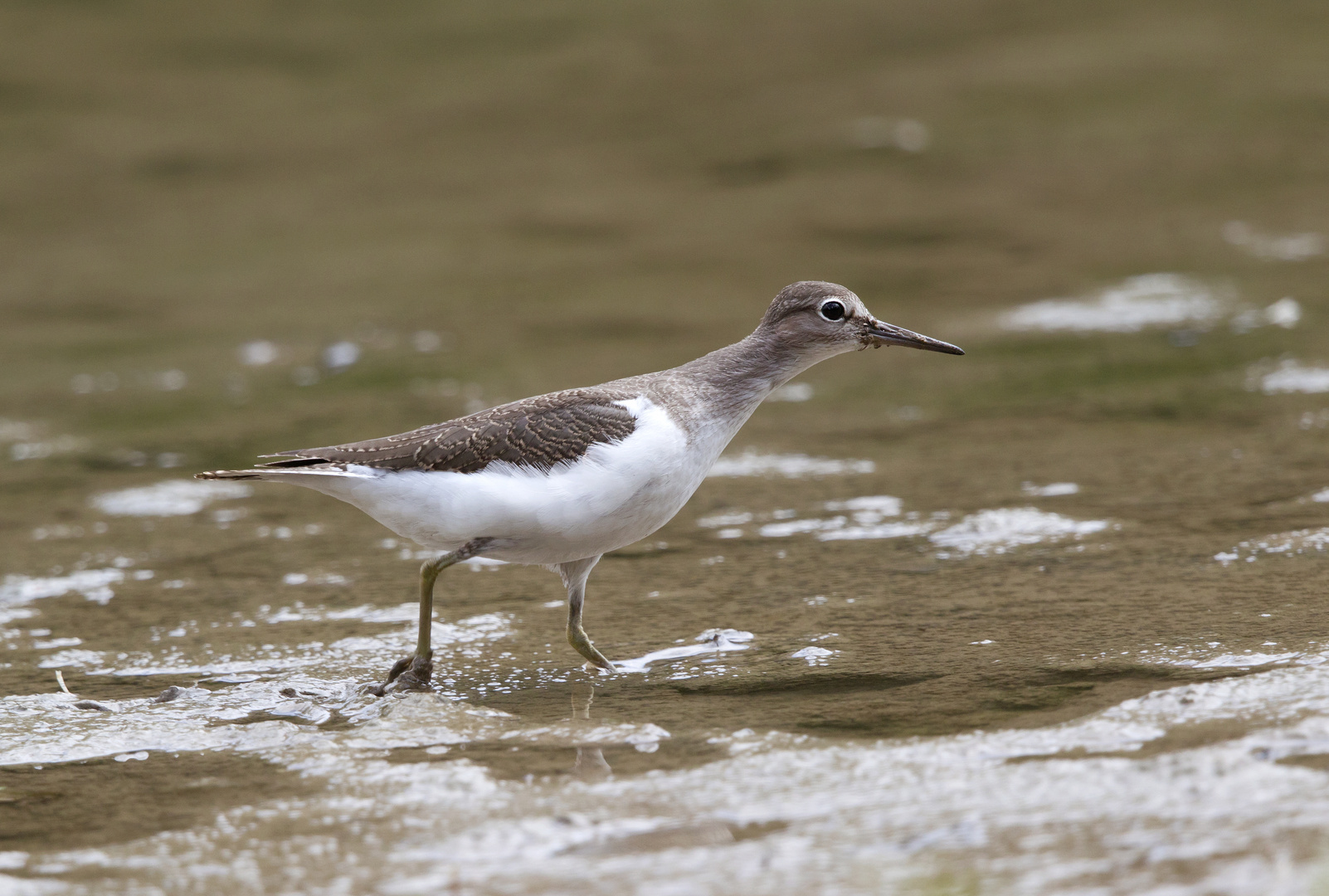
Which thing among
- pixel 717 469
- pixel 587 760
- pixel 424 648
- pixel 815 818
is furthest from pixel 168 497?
pixel 815 818

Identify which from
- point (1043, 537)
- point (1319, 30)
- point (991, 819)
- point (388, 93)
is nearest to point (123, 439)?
point (1043, 537)

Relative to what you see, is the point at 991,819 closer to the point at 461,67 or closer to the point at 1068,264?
the point at 1068,264

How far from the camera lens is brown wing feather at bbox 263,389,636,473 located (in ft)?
18.8

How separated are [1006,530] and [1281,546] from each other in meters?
1.36

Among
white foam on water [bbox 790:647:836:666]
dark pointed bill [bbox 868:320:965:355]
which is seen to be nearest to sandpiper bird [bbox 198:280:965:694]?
dark pointed bill [bbox 868:320:965:355]

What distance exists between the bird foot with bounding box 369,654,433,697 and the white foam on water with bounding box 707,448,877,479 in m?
3.11

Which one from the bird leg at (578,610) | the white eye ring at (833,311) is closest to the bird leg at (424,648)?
the bird leg at (578,610)

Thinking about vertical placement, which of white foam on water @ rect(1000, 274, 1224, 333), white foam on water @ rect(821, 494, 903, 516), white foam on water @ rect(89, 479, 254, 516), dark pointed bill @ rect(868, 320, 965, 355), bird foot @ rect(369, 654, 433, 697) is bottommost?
bird foot @ rect(369, 654, 433, 697)

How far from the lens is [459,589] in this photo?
7371 millimetres

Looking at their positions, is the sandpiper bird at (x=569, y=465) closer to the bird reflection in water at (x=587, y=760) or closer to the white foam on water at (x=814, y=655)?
the bird reflection in water at (x=587, y=760)

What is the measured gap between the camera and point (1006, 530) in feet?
24.0

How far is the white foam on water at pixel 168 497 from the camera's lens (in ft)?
28.4

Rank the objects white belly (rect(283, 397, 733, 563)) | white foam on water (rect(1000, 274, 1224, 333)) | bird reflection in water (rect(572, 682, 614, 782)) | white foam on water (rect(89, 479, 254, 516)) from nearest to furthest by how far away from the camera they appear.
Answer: bird reflection in water (rect(572, 682, 614, 782)) → white belly (rect(283, 397, 733, 563)) → white foam on water (rect(89, 479, 254, 516)) → white foam on water (rect(1000, 274, 1224, 333))

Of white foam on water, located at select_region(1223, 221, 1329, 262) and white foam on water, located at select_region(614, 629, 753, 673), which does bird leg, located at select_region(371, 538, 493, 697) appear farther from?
white foam on water, located at select_region(1223, 221, 1329, 262)
